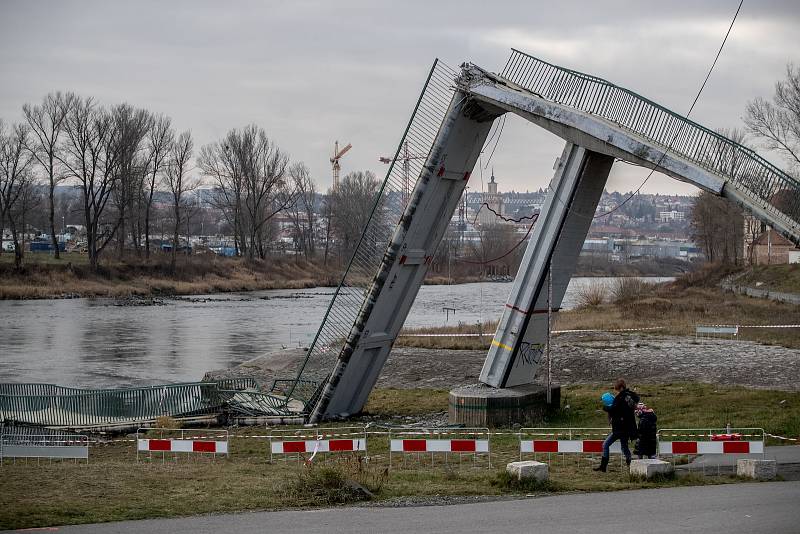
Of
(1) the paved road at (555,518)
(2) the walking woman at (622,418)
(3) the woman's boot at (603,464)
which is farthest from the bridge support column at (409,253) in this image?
(1) the paved road at (555,518)

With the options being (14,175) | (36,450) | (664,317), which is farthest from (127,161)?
(36,450)

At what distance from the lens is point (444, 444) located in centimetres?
1733

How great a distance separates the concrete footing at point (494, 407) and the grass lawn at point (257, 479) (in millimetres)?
890

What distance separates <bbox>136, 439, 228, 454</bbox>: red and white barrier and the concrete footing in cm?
575

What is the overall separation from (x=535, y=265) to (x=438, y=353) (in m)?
17.9

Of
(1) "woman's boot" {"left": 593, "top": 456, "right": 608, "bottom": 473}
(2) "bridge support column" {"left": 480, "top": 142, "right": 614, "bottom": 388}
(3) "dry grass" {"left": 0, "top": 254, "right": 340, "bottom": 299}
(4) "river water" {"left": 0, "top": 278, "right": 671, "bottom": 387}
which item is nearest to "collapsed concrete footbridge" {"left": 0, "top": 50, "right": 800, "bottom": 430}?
(2) "bridge support column" {"left": 480, "top": 142, "right": 614, "bottom": 388}

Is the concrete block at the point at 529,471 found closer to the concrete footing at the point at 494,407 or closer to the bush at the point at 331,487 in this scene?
the bush at the point at 331,487

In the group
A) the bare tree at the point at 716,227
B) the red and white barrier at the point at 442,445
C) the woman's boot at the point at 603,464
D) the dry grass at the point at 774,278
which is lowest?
the woman's boot at the point at 603,464

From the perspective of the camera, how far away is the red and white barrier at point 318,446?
18.1 metres

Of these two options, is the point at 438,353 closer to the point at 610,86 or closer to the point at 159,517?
the point at 610,86

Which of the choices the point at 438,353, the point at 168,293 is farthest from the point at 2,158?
the point at 438,353

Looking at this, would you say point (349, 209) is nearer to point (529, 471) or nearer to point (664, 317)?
point (664, 317)

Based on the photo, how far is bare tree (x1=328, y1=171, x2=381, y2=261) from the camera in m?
102

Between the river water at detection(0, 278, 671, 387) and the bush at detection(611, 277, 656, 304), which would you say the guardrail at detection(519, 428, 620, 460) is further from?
the bush at detection(611, 277, 656, 304)
